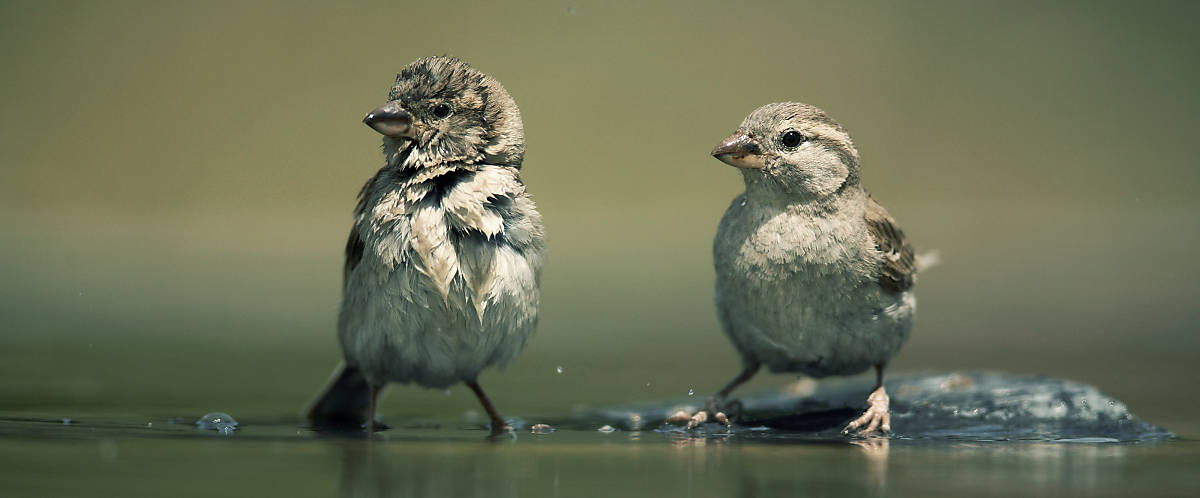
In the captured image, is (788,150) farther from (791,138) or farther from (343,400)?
(343,400)

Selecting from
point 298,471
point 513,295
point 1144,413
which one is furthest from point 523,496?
point 1144,413

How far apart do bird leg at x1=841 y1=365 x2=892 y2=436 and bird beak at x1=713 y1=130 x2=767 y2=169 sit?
1.31 m

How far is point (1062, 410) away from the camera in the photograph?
634 cm

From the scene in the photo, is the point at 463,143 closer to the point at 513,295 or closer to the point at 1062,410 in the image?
the point at 513,295

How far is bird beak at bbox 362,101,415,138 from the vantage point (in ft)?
19.2

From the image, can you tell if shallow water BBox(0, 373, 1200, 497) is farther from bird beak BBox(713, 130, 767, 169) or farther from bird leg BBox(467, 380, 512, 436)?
bird beak BBox(713, 130, 767, 169)

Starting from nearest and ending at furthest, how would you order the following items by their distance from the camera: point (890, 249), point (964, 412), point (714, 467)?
point (714, 467) → point (964, 412) → point (890, 249)

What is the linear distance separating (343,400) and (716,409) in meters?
2.03

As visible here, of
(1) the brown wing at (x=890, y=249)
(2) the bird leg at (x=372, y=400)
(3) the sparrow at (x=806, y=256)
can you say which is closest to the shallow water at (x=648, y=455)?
(2) the bird leg at (x=372, y=400)

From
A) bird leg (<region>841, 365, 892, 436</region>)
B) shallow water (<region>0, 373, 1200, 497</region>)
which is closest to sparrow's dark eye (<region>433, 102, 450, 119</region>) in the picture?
shallow water (<region>0, 373, 1200, 497</region>)

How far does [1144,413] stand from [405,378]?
3970 mm

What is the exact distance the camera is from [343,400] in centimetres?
684

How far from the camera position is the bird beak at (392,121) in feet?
19.2

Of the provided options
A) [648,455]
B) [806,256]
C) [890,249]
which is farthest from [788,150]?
[648,455]
